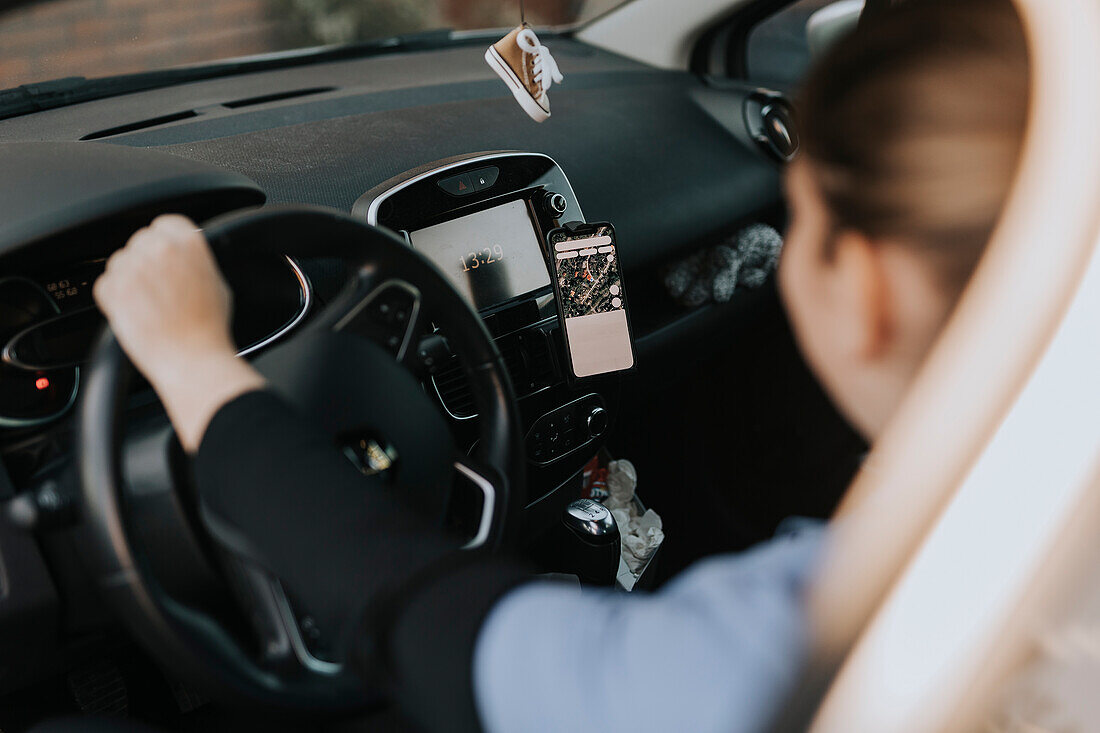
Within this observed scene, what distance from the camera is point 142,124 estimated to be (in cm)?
138

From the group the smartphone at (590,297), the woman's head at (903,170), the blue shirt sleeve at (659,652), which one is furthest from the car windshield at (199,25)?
the blue shirt sleeve at (659,652)

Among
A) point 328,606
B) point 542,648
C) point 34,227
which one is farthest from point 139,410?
point 542,648

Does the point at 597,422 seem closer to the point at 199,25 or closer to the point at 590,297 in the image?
the point at 590,297

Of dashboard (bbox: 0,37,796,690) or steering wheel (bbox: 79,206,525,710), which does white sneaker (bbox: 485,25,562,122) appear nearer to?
dashboard (bbox: 0,37,796,690)

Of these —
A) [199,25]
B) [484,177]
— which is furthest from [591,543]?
[199,25]

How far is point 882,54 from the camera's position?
56cm

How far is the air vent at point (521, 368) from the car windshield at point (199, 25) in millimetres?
508

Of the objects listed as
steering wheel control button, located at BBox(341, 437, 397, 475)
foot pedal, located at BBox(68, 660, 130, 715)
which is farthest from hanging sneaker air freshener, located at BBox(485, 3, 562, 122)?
foot pedal, located at BBox(68, 660, 130, 715)

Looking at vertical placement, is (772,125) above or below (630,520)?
above

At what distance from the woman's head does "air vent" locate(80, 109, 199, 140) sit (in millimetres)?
1100

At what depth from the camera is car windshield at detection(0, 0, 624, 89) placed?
1.48 metres

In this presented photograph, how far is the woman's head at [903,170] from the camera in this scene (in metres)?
0.51

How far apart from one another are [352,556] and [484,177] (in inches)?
30.0

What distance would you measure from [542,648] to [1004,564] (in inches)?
11.7
